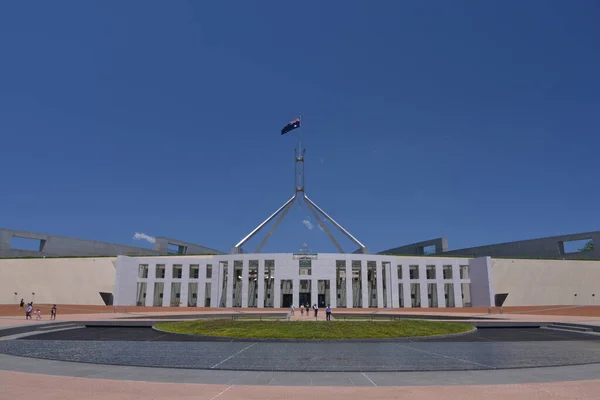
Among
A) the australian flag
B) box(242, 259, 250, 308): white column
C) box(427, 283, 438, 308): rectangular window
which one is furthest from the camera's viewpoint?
the australian flag

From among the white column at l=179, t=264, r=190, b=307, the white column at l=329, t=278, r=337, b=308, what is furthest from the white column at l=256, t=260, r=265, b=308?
the white column at l=179, t=264, r=190, b=307

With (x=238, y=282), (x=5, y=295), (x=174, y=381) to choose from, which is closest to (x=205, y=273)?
(x=238, y=282)

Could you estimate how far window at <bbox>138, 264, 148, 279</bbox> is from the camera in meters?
53.4

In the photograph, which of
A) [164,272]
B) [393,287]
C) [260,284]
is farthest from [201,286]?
[393,287]

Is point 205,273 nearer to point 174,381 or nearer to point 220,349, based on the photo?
point 220,349

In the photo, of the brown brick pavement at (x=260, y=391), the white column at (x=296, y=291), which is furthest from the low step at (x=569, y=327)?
the white column at (x=296, y=291)

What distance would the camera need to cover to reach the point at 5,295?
50.3m

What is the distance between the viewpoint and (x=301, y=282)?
51.9 m

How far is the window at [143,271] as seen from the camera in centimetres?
5340

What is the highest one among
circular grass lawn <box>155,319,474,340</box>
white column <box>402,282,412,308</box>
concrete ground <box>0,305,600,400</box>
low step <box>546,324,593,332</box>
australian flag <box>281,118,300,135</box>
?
australian flag <box>281,118,300,135</box>

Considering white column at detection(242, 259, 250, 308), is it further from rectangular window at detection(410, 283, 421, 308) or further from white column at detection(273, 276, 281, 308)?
rectangular window at detection(410, 283, 421, 308)

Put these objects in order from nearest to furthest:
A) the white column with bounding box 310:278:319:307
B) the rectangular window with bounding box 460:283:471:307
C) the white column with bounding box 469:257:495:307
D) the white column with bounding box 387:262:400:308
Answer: the white column with bounding box 310:278:319:307, the white column with bounding box 469:257:495:307, the white column with bounding box 387:262:400:308, the rectangular window with bounding box 460:283:471:307

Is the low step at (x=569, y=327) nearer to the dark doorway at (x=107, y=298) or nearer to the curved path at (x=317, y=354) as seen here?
the curved path at (x=317, y=354)

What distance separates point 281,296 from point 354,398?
44.6 meters
